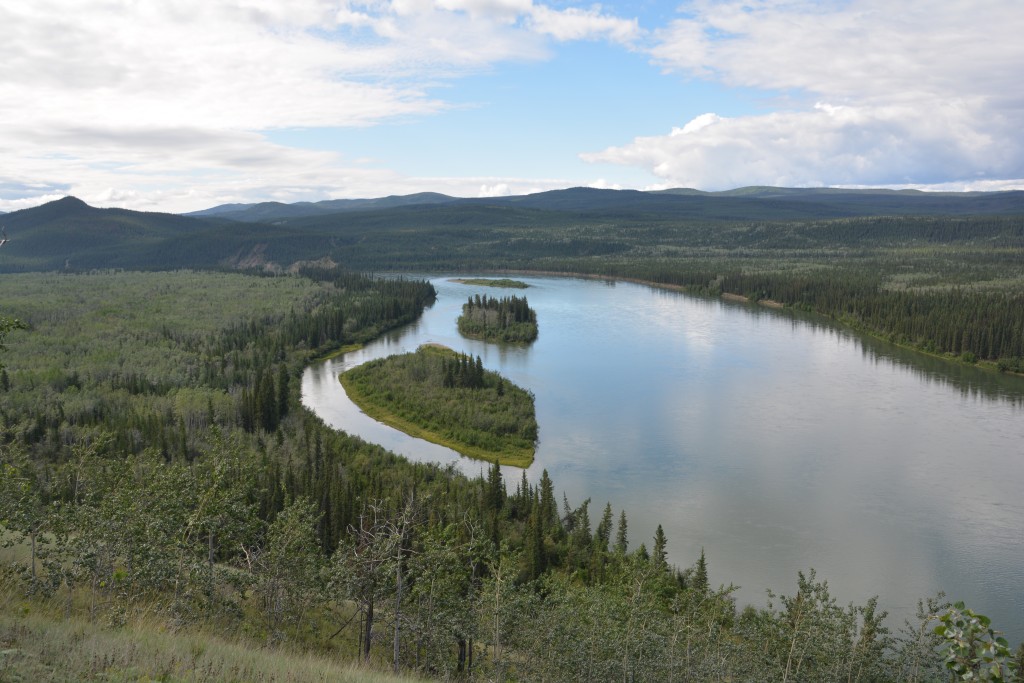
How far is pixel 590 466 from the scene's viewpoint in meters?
45.2

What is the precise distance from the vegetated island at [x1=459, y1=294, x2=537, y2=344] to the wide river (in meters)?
3.45

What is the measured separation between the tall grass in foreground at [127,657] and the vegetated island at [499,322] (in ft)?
251

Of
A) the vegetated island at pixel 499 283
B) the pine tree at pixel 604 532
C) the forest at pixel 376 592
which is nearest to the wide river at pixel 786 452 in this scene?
the pine tree at pixel 604 532

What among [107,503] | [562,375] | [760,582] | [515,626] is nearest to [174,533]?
[107,503]

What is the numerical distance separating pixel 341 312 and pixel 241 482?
81.8 meters

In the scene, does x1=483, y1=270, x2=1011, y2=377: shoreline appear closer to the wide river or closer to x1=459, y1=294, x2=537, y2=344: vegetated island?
Result: the wide river

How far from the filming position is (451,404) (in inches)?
2210

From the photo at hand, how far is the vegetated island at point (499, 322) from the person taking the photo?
304ft

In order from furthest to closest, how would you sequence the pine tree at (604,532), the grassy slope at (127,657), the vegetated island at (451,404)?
1. the vegetated island at (451,404)
2. the pine tree at (604,532)
3. the grassy slope at (127,657)

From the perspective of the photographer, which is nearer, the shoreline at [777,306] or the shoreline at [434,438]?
the shoreline at [434,438]

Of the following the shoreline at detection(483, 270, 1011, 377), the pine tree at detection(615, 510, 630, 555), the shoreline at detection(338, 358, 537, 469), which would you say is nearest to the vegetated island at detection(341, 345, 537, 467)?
the shoreline at detection(338, 358, 537, 469)

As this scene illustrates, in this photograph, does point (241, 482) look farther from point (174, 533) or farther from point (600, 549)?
point (600, 549)

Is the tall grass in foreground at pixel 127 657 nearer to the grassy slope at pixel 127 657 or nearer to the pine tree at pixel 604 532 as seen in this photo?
the grassy slope at pixel 127 657

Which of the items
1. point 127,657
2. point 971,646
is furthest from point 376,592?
point 971,646
